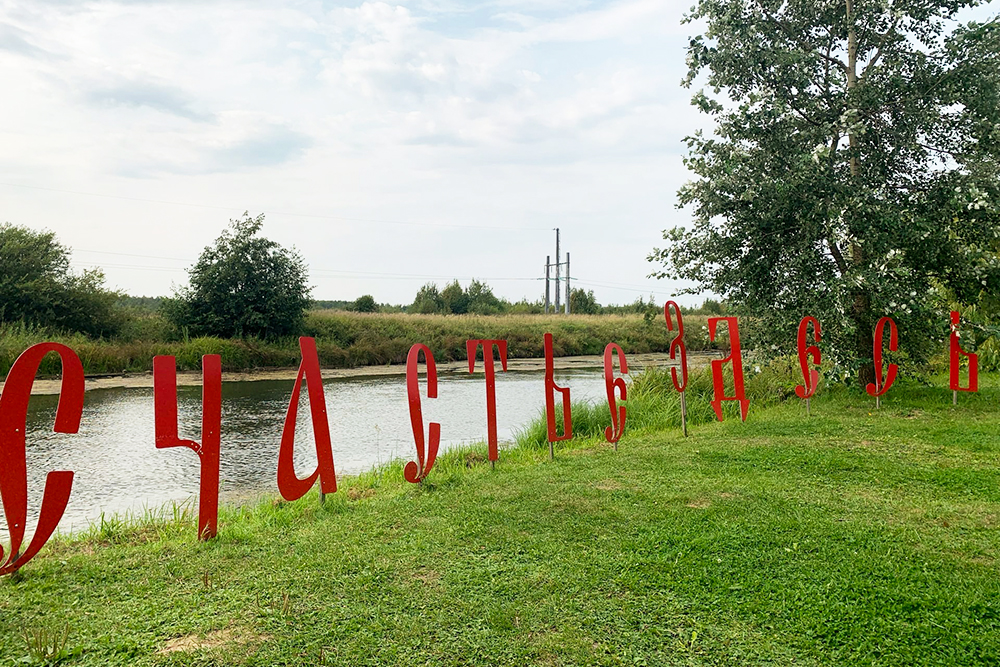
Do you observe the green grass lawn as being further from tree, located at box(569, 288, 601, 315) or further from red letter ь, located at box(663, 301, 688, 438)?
tree, located at box(569, 288, 601, 315)

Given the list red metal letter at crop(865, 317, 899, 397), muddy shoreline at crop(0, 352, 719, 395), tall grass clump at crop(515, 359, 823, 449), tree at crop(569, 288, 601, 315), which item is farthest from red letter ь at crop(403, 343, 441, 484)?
tree at crop(569, 288, 601, 315)

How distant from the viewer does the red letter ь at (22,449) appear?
3.63 metres

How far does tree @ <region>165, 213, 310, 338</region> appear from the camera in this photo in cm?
2136

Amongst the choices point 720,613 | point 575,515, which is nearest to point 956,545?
point 720,613

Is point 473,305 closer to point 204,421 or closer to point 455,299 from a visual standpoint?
point 455,299

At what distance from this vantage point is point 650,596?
11.4 ft

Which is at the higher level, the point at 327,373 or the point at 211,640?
the point at 327,373

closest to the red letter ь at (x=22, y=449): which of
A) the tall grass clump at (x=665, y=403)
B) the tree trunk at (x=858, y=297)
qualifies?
the tall grass clump at (x=665, y=403)

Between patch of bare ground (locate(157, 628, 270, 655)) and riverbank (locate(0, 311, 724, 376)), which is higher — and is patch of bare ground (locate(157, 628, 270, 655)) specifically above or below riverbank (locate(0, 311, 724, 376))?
below

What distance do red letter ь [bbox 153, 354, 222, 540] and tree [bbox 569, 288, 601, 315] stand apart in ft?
140

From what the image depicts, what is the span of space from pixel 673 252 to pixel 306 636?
27.2 ft

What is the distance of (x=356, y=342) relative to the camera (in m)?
23.4

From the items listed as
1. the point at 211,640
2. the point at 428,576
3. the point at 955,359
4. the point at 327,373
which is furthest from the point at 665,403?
the point at 327,373

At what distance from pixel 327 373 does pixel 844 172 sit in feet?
46.4
